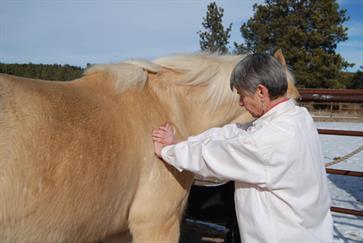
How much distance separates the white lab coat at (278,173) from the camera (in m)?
1.56

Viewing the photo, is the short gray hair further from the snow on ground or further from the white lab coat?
the snow on ground

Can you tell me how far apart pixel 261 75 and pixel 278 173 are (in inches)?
18.0

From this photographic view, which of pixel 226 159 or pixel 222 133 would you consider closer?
pixel 226 159

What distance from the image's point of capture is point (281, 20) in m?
26.2

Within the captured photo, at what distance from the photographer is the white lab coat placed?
156 cm

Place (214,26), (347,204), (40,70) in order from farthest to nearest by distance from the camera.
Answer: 1. (214,26)
2. (40,70)
3. (347,204)

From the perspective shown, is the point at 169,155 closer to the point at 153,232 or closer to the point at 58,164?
the point at 153,232

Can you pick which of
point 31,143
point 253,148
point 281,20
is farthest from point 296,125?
point 281,20

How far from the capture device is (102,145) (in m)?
1.66

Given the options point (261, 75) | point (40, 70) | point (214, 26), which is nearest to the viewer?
point (261, 75)

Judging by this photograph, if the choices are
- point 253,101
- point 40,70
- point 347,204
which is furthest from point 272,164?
point 40,70

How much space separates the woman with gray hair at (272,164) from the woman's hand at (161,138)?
0.28 meters

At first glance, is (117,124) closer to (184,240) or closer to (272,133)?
Answer: (272,133)

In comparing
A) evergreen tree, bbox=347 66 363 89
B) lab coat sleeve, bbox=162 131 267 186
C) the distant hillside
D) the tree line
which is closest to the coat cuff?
lab coat sleeve, bbox=162 131 267 186
